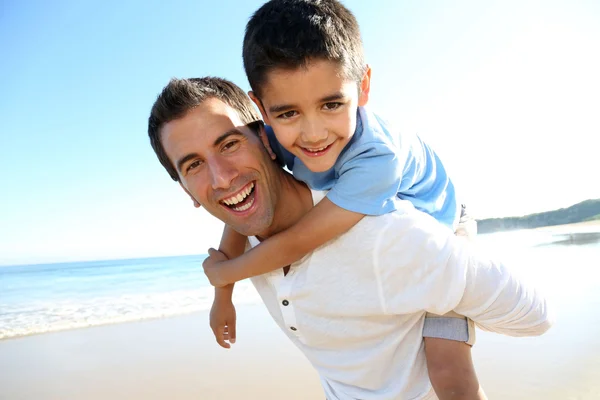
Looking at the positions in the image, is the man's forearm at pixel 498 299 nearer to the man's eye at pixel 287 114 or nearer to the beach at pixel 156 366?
the man's eye at pixel 287 114

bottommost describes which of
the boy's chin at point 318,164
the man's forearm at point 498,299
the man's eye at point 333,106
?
the man's forearm at point 498,299

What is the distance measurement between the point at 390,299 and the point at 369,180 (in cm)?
48

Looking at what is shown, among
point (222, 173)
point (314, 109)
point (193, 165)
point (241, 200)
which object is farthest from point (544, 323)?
point (193, 165)

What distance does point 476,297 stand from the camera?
168 cm

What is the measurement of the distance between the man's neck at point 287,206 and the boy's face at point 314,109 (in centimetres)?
23

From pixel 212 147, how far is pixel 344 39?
0.79 metres

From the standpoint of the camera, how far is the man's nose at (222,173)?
2.08m

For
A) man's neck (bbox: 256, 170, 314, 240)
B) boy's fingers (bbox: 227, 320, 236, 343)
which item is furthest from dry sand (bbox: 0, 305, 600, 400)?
man's neck (bbox: 256, 170, 314, 240)

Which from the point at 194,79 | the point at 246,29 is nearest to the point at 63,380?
the point at 194,79

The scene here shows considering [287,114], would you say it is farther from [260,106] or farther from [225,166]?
[225,166]

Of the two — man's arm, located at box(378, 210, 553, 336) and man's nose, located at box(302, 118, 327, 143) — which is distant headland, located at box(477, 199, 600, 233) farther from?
man's nose, located at box(302, 118, 327, 143)

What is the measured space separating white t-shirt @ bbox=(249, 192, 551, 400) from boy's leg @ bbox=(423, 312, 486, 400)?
5 cm

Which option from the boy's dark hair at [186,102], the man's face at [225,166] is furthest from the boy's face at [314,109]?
the boy's dark hair at [186,102]

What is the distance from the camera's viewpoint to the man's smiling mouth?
214 centimetres
